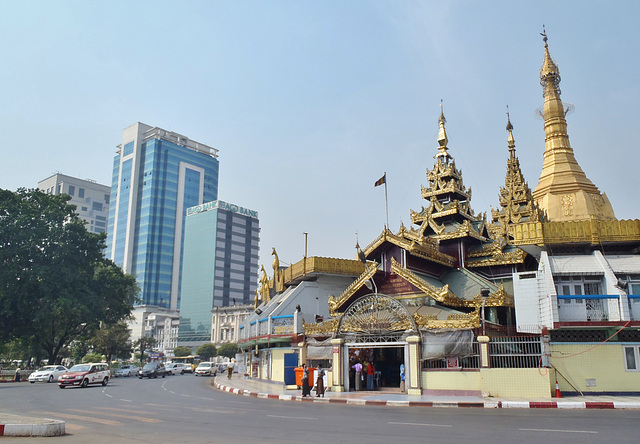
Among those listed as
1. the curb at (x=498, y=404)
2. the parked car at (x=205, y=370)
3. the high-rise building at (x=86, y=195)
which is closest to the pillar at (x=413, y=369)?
the curb at (x=498, y=404)

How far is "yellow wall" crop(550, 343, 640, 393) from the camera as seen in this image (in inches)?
826

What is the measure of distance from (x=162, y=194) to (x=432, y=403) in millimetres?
132861

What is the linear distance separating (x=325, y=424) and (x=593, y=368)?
44.4 feet

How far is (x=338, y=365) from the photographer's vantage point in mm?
25828

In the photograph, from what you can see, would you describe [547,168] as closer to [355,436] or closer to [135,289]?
[355,436]

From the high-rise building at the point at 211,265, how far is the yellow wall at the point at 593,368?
372ft

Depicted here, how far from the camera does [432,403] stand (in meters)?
19.3

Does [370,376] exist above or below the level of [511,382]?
below

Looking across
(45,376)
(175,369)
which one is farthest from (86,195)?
(45,376)

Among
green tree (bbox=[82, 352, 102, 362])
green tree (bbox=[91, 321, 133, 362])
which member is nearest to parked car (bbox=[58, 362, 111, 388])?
green tree (bbox=[91, 321, 133, 362])

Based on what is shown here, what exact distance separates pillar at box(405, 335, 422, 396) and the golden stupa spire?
51.9 ft

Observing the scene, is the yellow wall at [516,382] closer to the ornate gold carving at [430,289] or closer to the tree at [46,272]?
the ornate gold carving at [430,289]

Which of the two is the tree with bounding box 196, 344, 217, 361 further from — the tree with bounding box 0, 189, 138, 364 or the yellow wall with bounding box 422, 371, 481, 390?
the yellow wall with bounding box 422, 371, 481, 390

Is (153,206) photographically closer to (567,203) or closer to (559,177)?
(559,177)
